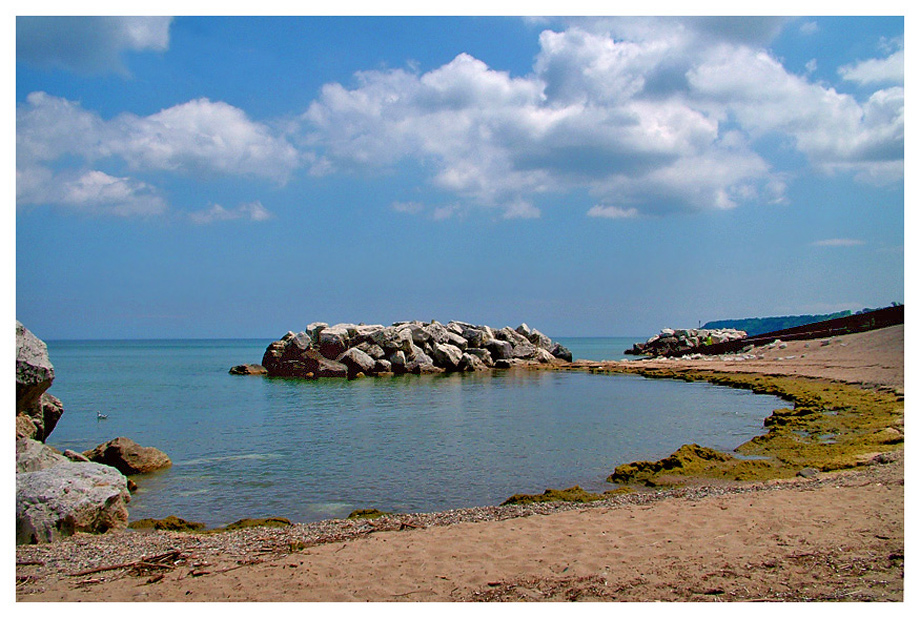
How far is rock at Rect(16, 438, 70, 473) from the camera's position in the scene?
970 cm

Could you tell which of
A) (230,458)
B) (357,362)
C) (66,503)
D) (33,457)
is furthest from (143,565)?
(357,362)

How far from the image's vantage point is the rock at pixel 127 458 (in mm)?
13344

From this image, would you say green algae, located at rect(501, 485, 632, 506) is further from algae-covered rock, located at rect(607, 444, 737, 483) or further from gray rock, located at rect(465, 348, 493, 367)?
gray rock, located at rect(465, 348, 493, 367)

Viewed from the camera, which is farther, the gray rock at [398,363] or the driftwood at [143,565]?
the gray rock at [398,363]

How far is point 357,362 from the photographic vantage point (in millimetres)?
42219

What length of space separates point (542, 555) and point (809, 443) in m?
10.5

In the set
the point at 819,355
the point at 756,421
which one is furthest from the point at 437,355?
the point at 756,421

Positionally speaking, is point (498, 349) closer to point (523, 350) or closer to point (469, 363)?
point (523, 350)

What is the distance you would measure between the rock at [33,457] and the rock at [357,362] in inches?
1241

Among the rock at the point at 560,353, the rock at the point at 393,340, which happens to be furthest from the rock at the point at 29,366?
the rock at the point at 560,353

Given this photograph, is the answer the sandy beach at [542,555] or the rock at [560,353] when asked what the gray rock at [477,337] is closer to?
the rock at [560,353]

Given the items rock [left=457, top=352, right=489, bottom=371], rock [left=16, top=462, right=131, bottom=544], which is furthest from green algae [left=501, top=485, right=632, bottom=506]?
rock [left=457, top=352, right=489, bottom=371]

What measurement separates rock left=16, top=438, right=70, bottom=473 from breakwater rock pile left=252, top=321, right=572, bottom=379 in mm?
30821

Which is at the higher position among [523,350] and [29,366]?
[29,366]
